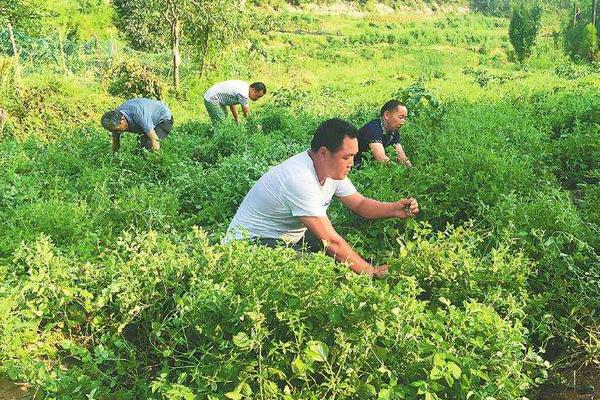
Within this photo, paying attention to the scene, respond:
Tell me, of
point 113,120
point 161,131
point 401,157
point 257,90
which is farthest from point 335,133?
point 257,90

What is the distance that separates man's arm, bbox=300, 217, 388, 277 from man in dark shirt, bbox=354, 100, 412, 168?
1995 millimetres

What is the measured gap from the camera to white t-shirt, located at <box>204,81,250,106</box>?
Answer: 9.23 metres

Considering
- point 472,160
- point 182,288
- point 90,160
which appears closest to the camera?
point 182,288

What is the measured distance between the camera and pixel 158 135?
7.74m

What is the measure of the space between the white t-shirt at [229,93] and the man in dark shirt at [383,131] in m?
3.62

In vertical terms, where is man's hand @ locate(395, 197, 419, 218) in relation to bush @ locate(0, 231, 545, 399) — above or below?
above

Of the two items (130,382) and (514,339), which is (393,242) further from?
(130,382)

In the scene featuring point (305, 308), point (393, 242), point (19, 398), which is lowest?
point (19, 398)

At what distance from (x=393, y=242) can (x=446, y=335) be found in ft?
5.72

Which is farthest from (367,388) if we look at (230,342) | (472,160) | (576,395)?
(472,160)

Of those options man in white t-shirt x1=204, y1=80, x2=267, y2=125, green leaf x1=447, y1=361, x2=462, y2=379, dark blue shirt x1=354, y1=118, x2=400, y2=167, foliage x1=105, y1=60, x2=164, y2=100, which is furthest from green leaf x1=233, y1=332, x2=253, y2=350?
foliage x1=105, y1=60, x2=164, y2=100

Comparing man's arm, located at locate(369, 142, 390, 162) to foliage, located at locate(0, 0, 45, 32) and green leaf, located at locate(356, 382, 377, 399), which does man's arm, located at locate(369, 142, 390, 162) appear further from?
foliage, located at locate(0, 0, 45, 32)

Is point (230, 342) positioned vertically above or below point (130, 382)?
above

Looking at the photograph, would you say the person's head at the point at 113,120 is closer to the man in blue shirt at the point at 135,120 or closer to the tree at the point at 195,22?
the man in blue shirt at the point at 135,120
